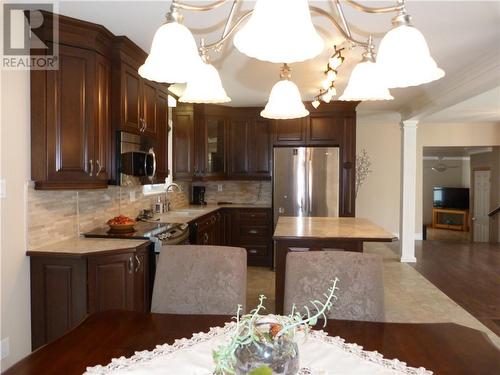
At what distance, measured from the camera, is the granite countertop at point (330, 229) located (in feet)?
8.57

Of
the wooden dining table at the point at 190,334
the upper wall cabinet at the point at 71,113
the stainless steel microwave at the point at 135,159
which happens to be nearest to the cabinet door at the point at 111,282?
the upper wall cabinet at the point at 71,113

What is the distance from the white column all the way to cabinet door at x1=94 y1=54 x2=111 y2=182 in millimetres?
4378

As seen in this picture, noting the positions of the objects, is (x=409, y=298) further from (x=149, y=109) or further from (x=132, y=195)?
(x=149, y=109)

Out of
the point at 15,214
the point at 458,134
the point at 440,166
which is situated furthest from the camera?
the point at 440,166

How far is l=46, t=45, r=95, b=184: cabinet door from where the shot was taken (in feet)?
7.66

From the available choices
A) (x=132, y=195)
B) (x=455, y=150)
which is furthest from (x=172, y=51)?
(x=455, y=150)

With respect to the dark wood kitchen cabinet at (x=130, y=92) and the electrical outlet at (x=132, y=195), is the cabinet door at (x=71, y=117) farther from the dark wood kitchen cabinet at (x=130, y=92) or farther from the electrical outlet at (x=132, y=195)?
the electrical outlet at (x=132, y=195)

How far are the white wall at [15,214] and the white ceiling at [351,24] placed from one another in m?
0.63

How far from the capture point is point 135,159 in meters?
2.90

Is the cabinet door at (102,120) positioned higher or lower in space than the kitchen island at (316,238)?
higher

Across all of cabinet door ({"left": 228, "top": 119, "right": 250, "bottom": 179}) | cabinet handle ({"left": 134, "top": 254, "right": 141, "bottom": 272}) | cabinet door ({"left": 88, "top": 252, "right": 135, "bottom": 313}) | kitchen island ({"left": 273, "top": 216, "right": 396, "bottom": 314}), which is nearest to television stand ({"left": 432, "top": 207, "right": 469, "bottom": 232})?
cabinet door ({"left": 228, "top": 119, "right": 250, "bottom": 179})

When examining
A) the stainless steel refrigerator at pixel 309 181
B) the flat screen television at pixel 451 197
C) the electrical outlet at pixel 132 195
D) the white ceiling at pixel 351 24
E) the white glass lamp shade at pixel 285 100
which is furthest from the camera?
the flat screen television at pixel 451 197

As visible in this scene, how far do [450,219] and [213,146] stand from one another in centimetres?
986

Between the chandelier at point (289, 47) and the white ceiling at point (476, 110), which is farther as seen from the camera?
the white ceiling at point (476, 110)
